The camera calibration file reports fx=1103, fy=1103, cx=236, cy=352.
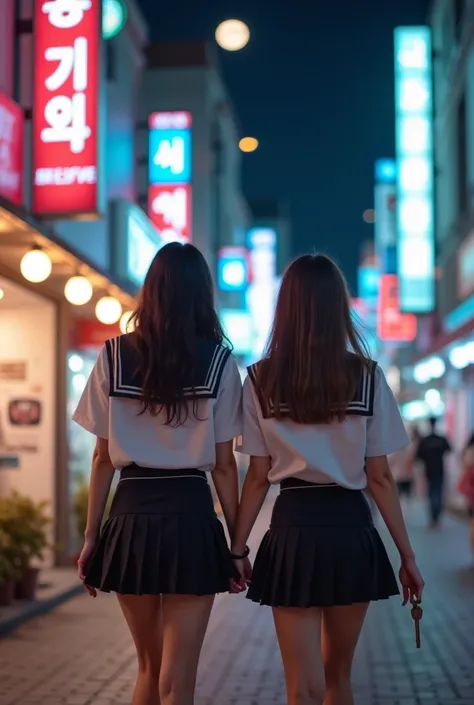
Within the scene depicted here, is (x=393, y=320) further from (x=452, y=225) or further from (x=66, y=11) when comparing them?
(x=66, y=11)

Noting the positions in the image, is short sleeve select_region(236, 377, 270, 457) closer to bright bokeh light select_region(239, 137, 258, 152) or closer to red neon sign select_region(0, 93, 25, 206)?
red neon sign select_region(0, 93, 25, 206)

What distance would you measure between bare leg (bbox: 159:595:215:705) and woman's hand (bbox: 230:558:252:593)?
0.16 meters

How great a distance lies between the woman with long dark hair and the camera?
3973 millimetres

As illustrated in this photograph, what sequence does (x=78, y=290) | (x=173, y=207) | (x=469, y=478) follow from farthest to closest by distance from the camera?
(x=173, y=207) < (x=469, y=478) < (x=78, y=290)

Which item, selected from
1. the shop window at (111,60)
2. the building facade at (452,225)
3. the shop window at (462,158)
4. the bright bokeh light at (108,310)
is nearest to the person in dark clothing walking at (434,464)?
the building facade at (452,225)

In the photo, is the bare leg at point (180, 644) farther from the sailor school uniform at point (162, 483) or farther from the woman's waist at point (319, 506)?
the woman's waist at point (319, 506)

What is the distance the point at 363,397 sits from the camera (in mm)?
4082

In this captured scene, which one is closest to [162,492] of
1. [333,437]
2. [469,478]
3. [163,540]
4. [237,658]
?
[163,540]

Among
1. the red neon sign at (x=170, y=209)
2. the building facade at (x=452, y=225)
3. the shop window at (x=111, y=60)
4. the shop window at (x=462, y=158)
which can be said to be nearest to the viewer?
the shop window at (x=111, y=60)

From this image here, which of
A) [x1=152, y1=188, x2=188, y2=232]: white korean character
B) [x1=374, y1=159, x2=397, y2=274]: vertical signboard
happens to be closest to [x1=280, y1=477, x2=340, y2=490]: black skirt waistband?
[x1=152, y1=188, x2=188, y2=232]: white korean character

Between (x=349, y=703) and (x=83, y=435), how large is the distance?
10.7 metres

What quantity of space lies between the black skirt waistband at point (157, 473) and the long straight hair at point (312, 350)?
36 cm

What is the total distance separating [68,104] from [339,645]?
7081mm

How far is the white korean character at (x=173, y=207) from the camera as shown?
1861cm
